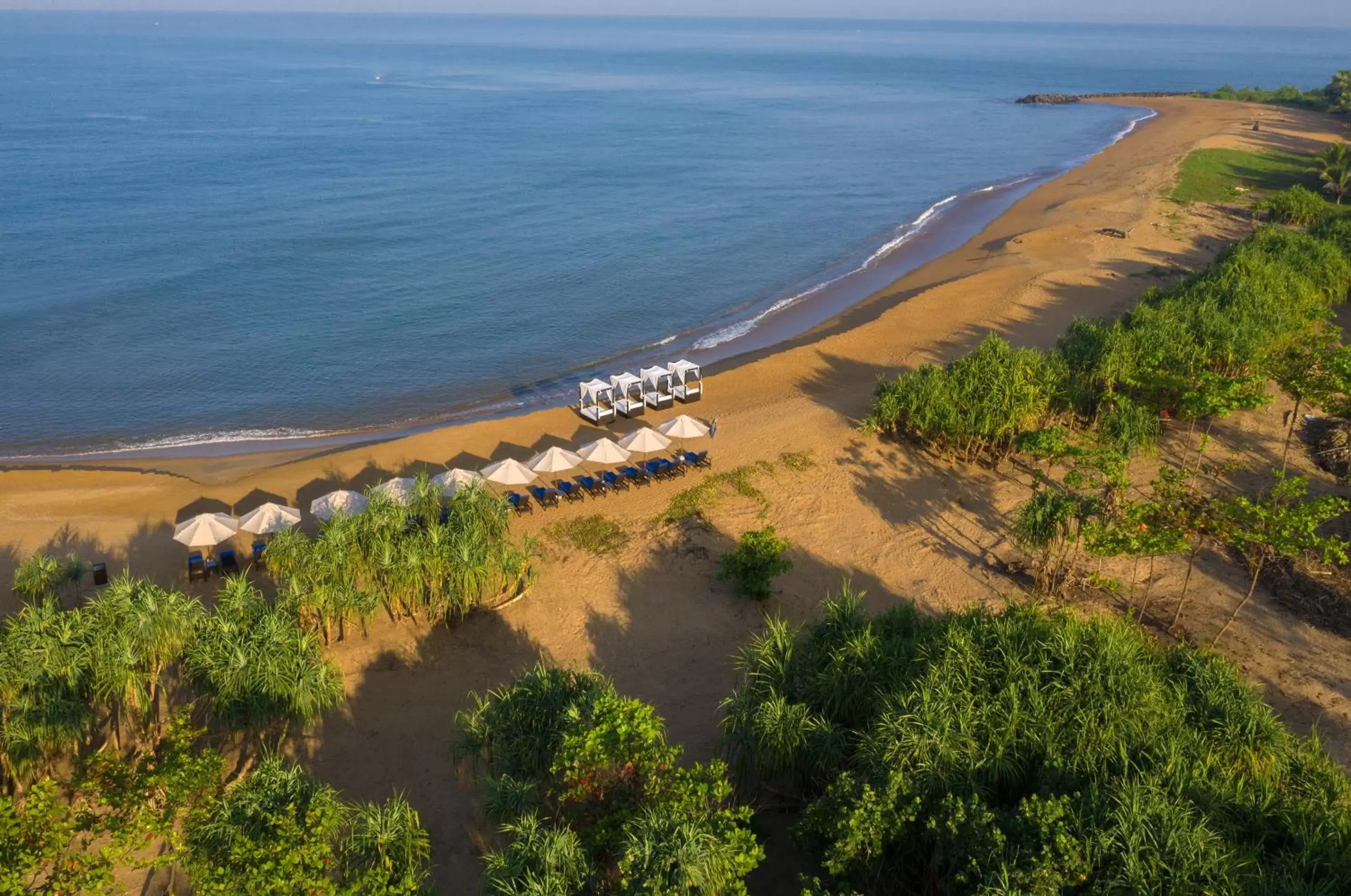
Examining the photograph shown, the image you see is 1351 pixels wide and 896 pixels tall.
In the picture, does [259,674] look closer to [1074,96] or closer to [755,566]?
[755,566]

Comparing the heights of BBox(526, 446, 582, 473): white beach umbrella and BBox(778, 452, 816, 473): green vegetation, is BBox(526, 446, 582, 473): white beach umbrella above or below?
above

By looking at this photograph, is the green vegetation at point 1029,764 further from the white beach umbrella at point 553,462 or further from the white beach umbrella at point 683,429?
the white beach umbrella at point 683,429

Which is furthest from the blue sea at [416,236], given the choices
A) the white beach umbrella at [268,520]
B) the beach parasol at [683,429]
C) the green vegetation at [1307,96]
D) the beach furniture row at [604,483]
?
the green vegetation at [1307,96]

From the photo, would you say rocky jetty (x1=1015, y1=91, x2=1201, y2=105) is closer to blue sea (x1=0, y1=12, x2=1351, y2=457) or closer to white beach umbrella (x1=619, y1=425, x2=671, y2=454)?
blue sea (x1=0, y1=12, x2=1351, y2=457)

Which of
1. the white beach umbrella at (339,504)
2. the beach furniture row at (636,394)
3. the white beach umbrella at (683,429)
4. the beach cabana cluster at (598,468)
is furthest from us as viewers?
the beach furniture row at (636,394)

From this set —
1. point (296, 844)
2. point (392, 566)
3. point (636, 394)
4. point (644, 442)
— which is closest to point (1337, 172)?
point (636, 394)

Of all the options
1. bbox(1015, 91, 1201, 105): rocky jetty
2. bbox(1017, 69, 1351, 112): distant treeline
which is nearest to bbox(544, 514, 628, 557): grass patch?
bbox(1017, 69, 1351, 112): distant treeline
